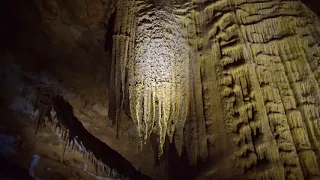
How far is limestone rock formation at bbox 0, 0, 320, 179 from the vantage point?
151 inches

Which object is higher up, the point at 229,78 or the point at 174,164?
the point at 229,78

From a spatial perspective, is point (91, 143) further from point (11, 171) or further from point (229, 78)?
point (229, 78)

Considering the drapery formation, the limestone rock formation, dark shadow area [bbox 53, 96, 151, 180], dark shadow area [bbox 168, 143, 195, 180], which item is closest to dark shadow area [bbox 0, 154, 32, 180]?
the limestone rock formation

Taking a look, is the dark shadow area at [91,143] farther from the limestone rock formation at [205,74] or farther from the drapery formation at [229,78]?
the drapery formation at [229,78]

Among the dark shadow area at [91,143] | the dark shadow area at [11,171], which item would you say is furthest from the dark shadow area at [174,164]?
the dark shadow area at [11,171]

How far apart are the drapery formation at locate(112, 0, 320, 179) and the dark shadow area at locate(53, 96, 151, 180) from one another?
1600 mm

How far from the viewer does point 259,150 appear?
3.77 metres

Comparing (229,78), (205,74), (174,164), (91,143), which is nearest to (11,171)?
(91,143)

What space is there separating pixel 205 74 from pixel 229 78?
402 millimetres

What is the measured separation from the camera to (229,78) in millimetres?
4297

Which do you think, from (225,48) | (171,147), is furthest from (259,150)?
(171,147)

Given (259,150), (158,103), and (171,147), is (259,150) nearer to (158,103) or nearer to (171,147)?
(158,103)

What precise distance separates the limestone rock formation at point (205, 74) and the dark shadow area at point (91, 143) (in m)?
0.10

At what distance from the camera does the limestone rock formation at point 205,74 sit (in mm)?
3832
